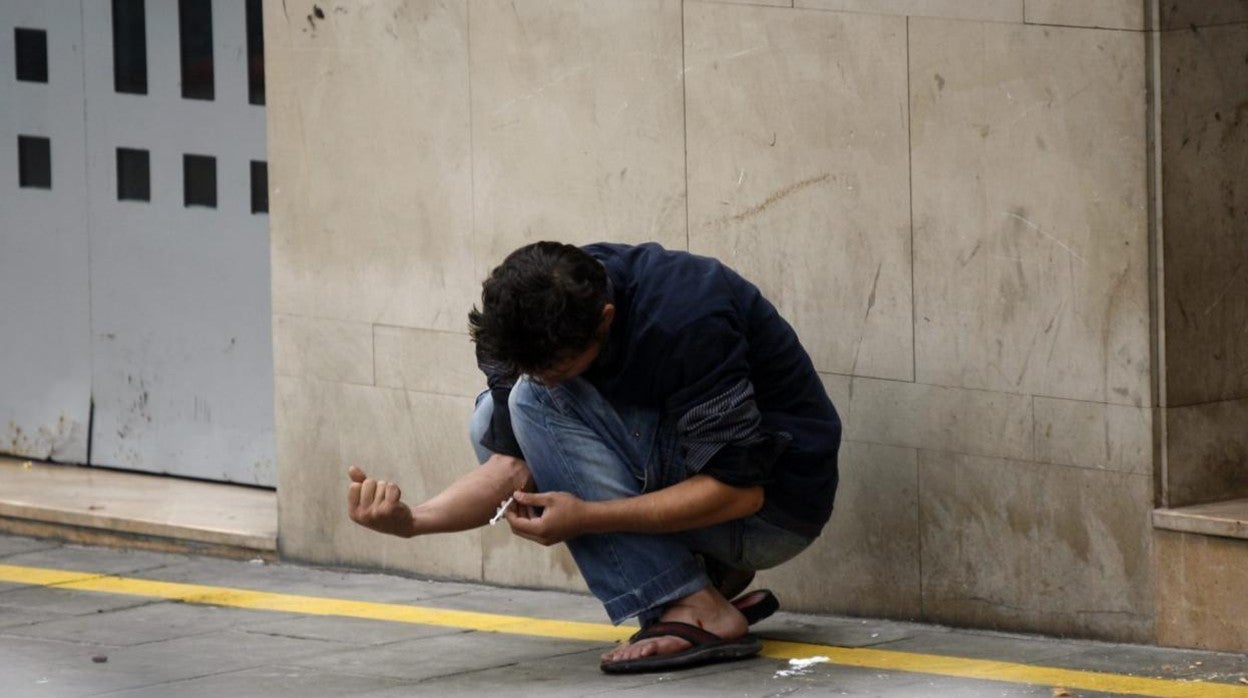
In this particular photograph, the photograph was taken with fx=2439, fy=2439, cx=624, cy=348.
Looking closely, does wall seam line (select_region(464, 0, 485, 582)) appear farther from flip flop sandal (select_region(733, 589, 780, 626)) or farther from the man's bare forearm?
flip flop sandal (select_region(733, 589, 780, 626))

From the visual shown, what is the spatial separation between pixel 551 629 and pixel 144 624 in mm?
1027

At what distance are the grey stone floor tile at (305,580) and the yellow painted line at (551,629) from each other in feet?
0.21

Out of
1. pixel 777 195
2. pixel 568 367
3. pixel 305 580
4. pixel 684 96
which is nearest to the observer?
pixel 568 367

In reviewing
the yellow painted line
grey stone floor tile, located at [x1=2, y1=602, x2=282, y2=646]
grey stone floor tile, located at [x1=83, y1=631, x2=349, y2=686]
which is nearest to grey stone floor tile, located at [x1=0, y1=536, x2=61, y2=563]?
the yellow painted line

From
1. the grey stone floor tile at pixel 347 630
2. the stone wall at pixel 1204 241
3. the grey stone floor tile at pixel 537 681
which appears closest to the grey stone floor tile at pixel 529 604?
the grey stone floor tile at pixel 347 630

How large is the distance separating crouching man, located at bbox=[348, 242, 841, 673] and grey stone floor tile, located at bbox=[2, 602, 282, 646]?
92cm

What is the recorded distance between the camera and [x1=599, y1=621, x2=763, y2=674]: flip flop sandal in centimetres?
511

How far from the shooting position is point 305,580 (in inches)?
258

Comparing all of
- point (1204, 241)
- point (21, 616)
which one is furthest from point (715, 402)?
point (21, 616)

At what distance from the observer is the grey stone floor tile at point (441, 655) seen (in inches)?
209

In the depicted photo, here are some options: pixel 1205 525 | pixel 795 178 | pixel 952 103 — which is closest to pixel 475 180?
pixel 795 178

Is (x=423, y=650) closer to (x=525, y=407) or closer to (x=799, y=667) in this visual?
(x=525, y=407)

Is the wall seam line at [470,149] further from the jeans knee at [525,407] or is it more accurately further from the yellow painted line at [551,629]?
the jeans knee at [525,407]

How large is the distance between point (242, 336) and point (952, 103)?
113 inches
